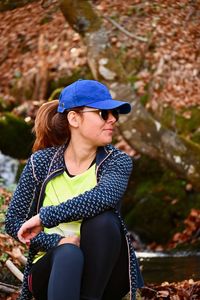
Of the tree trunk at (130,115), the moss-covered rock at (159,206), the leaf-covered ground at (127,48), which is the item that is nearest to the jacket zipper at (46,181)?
the tree trunk at (130,115)

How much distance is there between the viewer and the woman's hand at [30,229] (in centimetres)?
303

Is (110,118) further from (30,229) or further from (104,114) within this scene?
(30,229)

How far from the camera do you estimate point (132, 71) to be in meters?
12.1

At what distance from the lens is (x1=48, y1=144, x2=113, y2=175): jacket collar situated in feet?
10.6

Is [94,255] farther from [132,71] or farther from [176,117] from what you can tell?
[132,71]

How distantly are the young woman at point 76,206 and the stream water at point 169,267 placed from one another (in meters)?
1.89

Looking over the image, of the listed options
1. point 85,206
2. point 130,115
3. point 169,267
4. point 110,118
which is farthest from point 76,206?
point 169,267

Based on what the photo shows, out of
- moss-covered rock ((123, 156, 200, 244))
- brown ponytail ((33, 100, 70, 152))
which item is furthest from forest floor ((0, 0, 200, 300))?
brown ponytail ((33, 100, 70, 152))

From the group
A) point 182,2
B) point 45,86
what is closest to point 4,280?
point 182,2

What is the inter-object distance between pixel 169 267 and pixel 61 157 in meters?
3.01

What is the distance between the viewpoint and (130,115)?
5910mm

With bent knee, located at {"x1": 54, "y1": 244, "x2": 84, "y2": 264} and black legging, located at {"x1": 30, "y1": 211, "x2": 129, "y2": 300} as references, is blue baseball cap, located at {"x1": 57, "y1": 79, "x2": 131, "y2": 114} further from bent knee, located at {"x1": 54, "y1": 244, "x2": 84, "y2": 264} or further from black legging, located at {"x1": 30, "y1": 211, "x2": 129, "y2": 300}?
bent knee, located at {"x1": 54, "y1": 244, "x2": 84, "y2": 264}

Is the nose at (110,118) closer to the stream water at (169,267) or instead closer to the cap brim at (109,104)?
the cap brim at (109,104)

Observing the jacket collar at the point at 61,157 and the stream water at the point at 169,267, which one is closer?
the jacket collar at the point at 61,157
